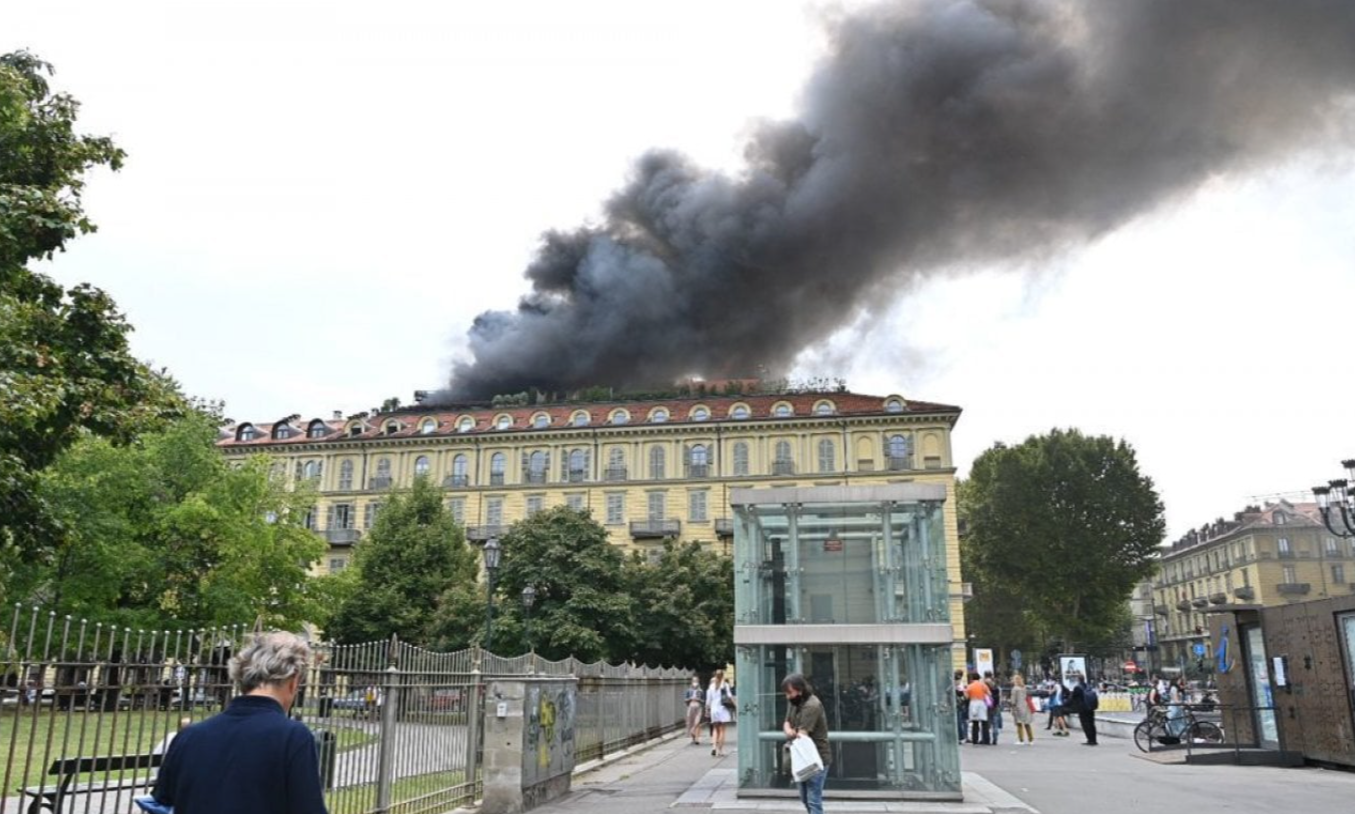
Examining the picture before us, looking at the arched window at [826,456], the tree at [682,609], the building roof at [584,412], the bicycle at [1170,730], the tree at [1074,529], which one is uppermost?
the building roof at [584,412]

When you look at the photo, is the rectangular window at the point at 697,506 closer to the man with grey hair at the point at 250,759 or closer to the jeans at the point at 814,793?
the jeans at the point at 814,793

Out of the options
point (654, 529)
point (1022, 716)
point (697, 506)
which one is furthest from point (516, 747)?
point (697, 506)

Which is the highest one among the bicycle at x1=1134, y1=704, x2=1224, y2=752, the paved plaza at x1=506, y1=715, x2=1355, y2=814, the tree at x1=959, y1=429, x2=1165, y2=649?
the tree at x1=959, y1=429, x2=1165, y2=649

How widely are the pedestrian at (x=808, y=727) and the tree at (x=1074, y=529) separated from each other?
53.0 metres

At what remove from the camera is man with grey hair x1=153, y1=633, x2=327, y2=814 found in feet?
11.4

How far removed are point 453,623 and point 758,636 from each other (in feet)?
98.1

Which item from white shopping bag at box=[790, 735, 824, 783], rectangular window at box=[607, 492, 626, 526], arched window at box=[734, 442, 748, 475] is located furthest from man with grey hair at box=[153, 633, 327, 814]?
rectangular window at box=[607, 492, 626, 526]

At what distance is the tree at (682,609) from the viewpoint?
4225 cm

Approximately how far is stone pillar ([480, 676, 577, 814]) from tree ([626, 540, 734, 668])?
28.0m

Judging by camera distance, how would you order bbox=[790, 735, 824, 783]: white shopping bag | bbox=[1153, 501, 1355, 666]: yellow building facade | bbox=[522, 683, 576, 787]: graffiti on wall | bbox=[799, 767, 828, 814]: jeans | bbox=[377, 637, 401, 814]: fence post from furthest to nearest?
bbox=[1153, 501, 1355, 666]: yellow building facade → bbox=[522, 683, 576, 787]: graffiti on wall → bbox=[377, 637, 401, 814]: fence post → bbox=[799, 767, 828, 814]: jeans → bbox=[790, 735, 824, 783]: white shopping bag

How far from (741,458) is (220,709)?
56450mm

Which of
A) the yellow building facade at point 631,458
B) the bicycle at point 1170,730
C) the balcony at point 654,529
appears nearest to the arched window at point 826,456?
the yellow building facade at point 631,458

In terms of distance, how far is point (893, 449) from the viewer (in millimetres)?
61625

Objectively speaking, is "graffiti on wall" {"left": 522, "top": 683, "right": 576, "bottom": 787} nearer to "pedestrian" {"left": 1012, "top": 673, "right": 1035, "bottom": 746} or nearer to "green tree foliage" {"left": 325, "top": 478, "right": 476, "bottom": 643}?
"pedestrian" {"left": 1012, "top": 673, "right": 1035, "bottom": 746}
